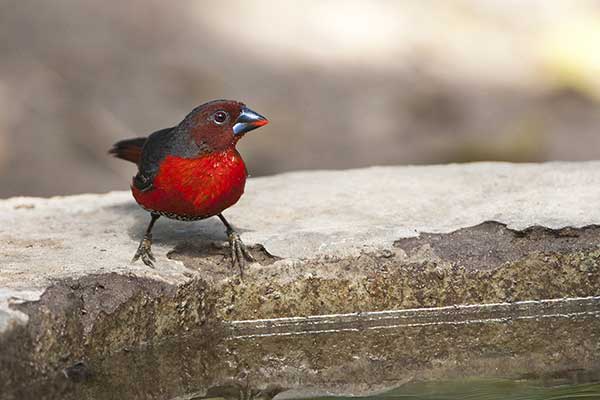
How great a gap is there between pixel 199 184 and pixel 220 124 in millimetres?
271

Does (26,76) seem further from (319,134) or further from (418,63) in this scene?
(418,63)

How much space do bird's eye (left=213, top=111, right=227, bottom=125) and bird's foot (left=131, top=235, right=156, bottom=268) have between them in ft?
1.72

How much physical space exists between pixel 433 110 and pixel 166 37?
2.53m

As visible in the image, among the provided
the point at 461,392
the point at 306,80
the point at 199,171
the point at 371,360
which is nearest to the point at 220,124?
the point at 199,171

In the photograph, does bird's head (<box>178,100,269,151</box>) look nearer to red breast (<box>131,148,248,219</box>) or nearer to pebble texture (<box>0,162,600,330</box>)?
red breast (<box>131,148,248,219</box>)

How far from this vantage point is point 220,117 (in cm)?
453

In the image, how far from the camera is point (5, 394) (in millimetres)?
3348

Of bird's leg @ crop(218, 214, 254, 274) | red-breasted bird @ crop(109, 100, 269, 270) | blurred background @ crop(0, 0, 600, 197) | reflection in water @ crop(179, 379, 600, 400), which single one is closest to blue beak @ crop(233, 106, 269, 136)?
red-breasted bird @ crop(109, 100, 269, 270)

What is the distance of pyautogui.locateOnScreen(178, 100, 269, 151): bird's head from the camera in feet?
14.8

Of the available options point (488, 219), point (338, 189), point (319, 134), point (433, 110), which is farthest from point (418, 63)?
point (488, 219)

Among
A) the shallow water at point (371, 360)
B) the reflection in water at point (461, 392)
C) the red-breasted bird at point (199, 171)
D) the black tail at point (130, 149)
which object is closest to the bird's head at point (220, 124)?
the red-breasted bird at point (199, 171)

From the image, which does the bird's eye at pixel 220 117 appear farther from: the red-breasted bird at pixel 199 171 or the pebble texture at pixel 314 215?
the pebble texture at pixel 314 215

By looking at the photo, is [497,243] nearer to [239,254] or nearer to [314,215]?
[314,215]

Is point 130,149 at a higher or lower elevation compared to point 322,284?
higher
